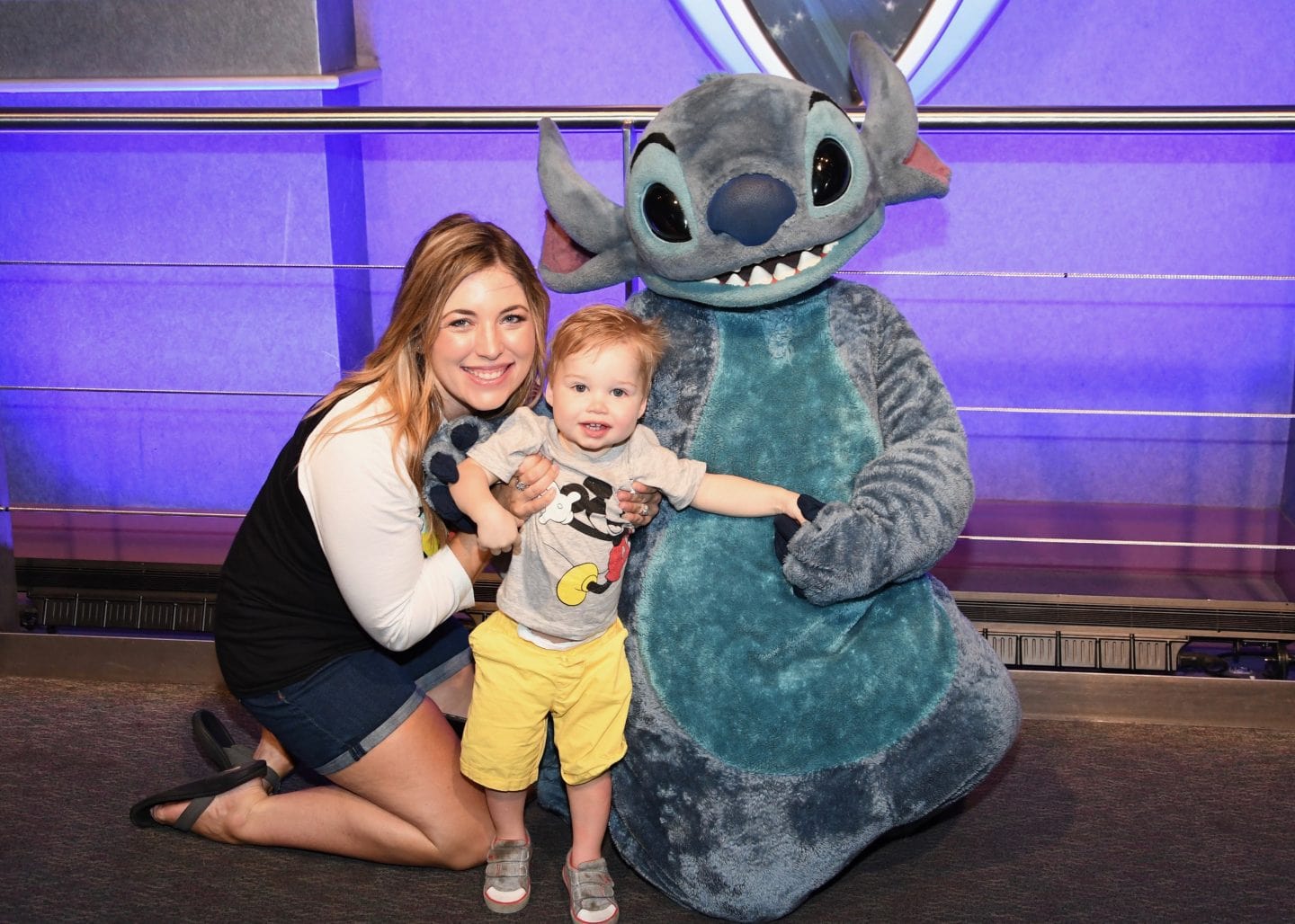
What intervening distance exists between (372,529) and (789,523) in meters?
0.54

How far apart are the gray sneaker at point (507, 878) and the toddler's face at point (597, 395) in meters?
0.61

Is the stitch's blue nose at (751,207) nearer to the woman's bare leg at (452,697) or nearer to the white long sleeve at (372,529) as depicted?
the white long sleeve at (372,529)

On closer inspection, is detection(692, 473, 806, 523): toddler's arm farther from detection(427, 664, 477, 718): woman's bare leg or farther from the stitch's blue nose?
detection(427, 664, 477, 718): woman's bare leg

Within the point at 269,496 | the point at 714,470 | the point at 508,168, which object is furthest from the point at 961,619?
the point at 508,168

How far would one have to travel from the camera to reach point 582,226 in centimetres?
176

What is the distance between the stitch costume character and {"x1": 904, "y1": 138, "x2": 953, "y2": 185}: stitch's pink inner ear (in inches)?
0.4

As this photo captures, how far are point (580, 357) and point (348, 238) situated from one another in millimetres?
1843

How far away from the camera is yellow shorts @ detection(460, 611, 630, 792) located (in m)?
1.66

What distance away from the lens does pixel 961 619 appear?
1.77m

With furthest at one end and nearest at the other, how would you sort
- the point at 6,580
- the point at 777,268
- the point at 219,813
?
the point at 6,580, the point at 219,813, the point at 777,268

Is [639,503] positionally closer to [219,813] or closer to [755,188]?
[755,188]

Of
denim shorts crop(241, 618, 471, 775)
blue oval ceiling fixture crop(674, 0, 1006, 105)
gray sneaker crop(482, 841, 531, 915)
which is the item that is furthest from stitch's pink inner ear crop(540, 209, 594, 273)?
blue oval ceiling fixture crop(674, 0, 1006, 105)

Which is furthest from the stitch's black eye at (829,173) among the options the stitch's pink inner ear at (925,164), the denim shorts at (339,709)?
the denim shorts at (339,709)

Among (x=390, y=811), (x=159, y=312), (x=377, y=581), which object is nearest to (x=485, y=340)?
(x=377, y=581)
